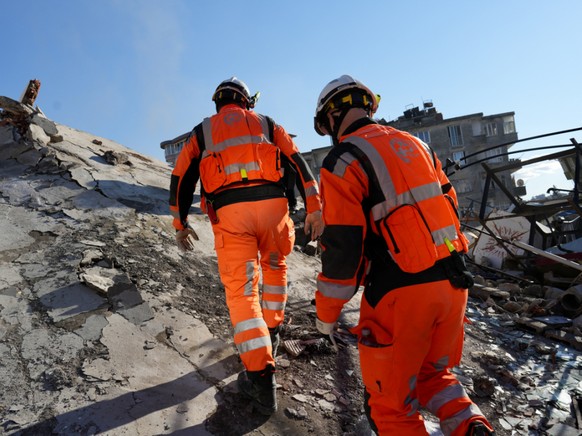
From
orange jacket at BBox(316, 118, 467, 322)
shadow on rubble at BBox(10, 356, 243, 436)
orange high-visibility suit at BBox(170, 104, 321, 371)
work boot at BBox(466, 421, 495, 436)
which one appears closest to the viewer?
work boot at BBox(466, 421, 495, 436)

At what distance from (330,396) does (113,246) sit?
2.34 m

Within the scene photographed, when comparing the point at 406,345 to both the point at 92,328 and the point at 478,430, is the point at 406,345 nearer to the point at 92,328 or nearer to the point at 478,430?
the point at 478,430

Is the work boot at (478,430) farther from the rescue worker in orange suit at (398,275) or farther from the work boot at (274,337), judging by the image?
the work boot at (274,337)

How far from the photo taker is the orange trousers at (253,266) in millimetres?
2225

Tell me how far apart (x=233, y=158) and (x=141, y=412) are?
1.50m

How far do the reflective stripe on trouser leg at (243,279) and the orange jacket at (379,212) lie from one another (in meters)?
0.57

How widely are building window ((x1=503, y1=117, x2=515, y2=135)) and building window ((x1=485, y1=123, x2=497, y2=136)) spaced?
2.66ft

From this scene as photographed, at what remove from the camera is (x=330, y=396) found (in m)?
2.50

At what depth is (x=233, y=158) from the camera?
8.37ft

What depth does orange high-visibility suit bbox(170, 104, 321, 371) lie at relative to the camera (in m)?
2.31

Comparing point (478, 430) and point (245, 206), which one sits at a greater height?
point (245, 206)

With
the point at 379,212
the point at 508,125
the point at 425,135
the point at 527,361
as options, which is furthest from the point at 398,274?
the point at 508,125

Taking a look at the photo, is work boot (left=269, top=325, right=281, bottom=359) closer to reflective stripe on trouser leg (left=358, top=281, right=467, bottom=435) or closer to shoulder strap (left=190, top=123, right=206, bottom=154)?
reflective stripe on trouser leg (left=358, top=281, right=467, bottom=435)

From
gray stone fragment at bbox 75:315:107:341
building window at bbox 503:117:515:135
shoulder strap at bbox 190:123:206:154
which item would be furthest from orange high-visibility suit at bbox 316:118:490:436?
building window at bbox 503:117:515:135
